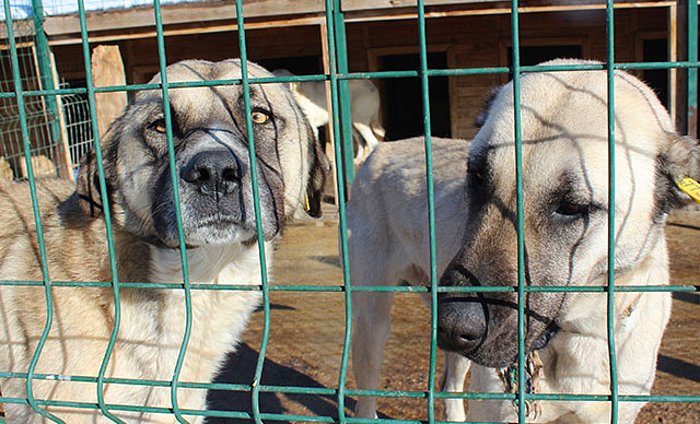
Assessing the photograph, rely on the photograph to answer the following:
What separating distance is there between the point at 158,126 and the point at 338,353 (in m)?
2.67

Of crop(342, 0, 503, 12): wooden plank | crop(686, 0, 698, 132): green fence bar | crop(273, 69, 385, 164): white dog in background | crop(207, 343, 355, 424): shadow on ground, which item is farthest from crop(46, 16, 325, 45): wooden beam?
crop(207, 343, 355, 424): shadow on ground

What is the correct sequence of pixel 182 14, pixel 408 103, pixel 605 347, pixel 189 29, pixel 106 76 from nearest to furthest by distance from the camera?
pixel 605 347 < pixel 106 76 < pixel 182 14 < pixel 189 29 < pixel 408 103

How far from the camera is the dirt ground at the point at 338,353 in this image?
13.0ft

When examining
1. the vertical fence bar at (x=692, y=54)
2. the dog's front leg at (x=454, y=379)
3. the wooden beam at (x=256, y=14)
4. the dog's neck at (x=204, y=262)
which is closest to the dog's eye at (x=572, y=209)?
the dog's neck at (x=204, y=262)

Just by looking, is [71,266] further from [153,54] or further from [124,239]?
[153,54]

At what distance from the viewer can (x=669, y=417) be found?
365cm

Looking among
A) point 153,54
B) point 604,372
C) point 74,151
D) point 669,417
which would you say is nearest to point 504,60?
point 153,54

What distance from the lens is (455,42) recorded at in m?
11.6

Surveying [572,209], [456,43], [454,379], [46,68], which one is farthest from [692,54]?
[46,68]

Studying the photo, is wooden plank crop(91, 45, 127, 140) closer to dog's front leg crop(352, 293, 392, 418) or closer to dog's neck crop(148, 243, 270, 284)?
dog's front leg crop(352, 293, 392, 418)

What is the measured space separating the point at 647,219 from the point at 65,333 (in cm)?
197

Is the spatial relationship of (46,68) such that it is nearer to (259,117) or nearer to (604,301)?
(259,117)

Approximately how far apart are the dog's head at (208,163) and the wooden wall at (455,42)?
8.75 meters

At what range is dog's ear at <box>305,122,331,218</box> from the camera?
2889 mm
